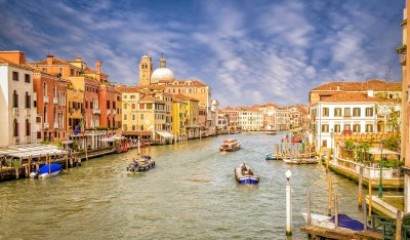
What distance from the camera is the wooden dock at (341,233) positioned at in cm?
1065

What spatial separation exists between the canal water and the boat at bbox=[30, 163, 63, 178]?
1.69ft

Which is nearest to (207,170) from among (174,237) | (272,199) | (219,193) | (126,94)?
(219,193)

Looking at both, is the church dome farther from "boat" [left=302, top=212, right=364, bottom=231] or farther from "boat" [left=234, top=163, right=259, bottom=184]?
"boat" [left=302, top=212, right=364, bottom=231]

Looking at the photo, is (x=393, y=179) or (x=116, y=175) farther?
(x=116, y=175)

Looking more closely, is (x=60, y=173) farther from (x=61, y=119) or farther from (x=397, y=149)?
(x=397, y=149)

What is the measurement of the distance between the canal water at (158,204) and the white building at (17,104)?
4527mm

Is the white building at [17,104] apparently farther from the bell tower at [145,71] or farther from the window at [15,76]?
the bell tower at [145,71]

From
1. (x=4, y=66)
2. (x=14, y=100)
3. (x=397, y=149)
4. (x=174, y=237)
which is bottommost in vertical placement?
(x=174, y=237)

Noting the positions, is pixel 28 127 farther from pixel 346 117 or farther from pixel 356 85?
pixel 356 85

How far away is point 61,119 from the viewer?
36.0 m

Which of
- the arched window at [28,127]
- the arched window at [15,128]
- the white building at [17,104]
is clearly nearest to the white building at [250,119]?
the white building at [17,104]

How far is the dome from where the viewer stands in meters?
99.7

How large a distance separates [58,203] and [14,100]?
12.5m

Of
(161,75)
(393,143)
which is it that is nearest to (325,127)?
(393,143)
